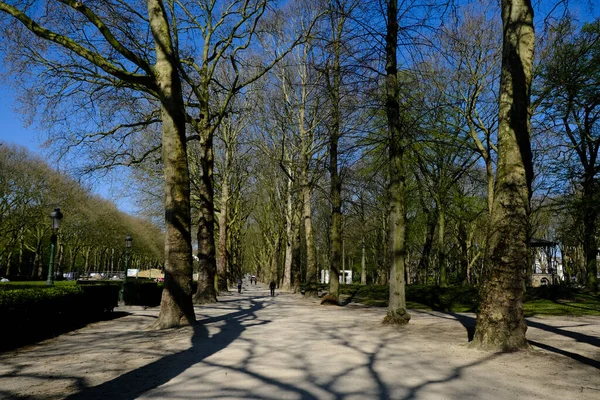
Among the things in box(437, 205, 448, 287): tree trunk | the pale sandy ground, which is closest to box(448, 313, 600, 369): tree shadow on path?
the pale sandy ground

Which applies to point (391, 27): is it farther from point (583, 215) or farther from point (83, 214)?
point (83, 214)

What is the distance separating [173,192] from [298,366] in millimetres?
6175

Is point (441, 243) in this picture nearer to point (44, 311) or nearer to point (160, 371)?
point (44, 311)

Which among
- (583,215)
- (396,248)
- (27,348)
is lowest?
(27,348)

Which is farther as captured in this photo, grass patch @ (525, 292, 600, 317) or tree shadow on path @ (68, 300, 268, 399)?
grass patch @ (525, 292, 600, 317)

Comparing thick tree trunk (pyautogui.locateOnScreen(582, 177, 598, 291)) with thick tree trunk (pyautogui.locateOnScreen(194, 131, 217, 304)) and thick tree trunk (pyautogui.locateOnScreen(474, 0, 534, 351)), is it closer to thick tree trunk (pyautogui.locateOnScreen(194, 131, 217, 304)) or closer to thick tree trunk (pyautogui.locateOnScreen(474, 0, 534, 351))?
thick tree trunk (pyautogui.locateOnScreen(474, 0, 534, 351))

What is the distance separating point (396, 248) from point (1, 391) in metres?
8.80

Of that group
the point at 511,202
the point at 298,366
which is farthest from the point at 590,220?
the point at 298,366

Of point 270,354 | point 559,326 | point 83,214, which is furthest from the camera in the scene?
point 83,214

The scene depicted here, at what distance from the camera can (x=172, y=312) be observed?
34.3 feet

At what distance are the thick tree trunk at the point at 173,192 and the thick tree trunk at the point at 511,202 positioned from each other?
6.76 m

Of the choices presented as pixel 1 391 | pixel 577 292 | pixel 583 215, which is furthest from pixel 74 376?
pixel 577 292

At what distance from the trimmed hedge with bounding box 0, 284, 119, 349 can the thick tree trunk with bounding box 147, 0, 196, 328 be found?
234 cm

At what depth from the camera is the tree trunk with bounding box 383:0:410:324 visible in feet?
37.0
